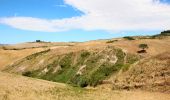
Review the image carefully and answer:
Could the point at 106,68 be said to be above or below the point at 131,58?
below

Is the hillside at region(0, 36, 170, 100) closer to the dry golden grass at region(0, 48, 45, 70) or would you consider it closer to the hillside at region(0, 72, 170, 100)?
the hillside at region(0, 72, 170, 100)

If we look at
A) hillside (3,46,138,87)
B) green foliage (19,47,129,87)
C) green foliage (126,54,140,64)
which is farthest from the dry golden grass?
green foliage (126,54,140,64)

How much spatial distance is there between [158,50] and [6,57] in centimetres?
5493

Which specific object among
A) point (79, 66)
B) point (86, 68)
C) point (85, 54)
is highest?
point (85, 54)

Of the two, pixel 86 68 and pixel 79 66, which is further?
pixel 79 66

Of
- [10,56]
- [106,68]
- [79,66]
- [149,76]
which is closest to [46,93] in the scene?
[149,76]

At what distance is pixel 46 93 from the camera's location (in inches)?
1945

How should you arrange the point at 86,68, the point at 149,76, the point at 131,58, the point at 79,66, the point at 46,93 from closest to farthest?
1. the point at 46,93
2. the point at 149,76
3. the point at 86,68
4. the point at 131,58
5. the point at 79,66

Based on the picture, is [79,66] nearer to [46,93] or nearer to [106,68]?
[106,68]

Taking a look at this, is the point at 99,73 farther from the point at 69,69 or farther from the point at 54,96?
the point at 54,96

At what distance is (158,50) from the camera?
92.4 m

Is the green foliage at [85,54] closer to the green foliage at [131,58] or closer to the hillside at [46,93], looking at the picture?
the green foliage at [131,58]

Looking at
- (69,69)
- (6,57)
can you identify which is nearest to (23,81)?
(69,69)

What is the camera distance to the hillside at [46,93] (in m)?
45.6
